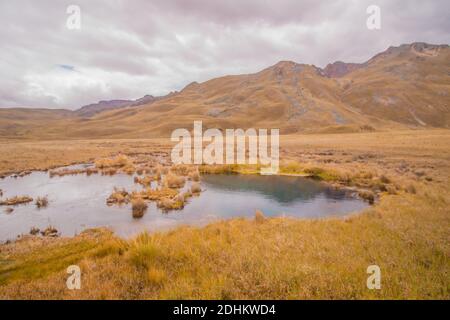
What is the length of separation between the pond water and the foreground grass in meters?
3.84

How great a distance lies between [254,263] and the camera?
7.65m

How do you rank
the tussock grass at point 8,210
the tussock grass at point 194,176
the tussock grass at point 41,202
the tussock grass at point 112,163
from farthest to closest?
the tussock grass at point 112,163 → the tussock grass at point 194,176 → the tussock grass at point 41,202 → the tussock grass at point 8,210

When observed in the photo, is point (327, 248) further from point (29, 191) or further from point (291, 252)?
point (29, 191)

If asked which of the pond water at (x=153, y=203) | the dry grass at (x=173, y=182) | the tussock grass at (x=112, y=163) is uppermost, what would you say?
the tussock grass at (x=112, y=163)

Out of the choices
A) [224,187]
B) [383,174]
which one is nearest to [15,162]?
[224,187]

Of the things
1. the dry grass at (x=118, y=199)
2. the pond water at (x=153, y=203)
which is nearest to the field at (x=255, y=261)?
the pond water at (x=153, y=203)

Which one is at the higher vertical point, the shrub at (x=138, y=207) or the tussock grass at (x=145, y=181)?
the tussock grass at (x=145, y=181)

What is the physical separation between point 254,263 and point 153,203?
14.3 m

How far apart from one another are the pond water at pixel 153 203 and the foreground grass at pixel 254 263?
3.84 m

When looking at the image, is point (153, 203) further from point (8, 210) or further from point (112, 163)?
point (112, 163)

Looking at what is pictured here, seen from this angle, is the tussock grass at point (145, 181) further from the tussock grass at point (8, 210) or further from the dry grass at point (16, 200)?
the tussock grass at point (8, 210)

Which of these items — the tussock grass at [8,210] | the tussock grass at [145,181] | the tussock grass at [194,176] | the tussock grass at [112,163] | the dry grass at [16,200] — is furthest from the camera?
the tussock grass at [112,163]

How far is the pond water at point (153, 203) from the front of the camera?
16.3m

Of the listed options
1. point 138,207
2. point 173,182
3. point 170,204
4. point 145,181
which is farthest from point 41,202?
point 173,182
